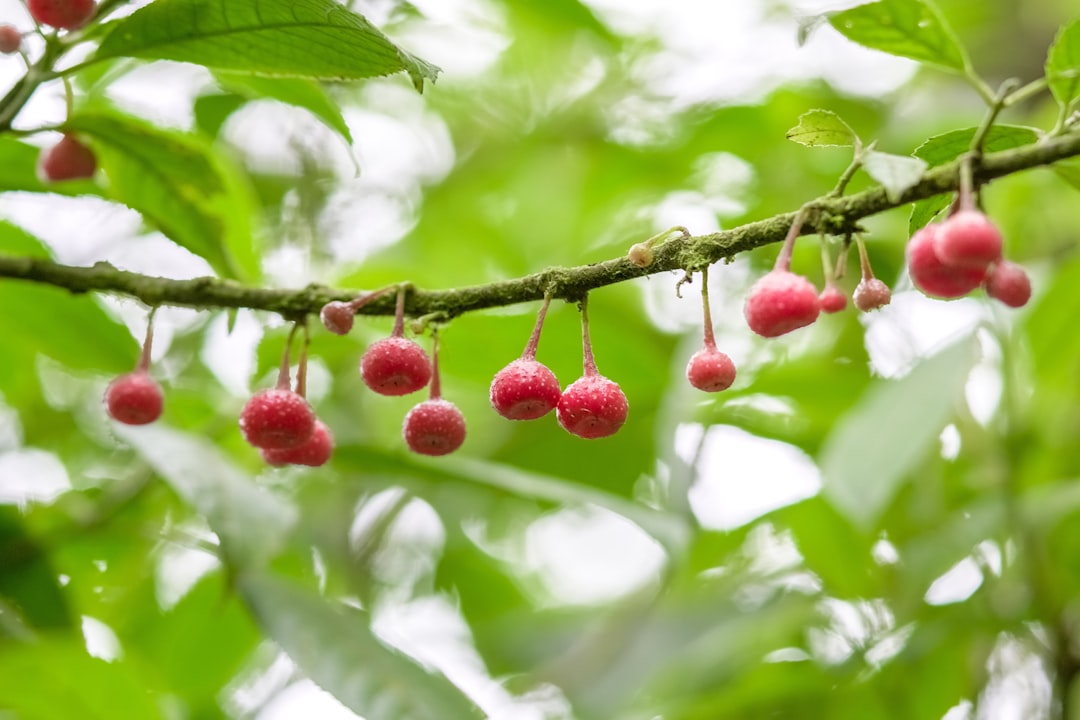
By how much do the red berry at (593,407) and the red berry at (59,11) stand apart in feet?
3.20

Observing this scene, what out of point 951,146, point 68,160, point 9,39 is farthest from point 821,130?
point 68,160

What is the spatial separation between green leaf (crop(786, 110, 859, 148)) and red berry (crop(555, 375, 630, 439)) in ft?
1.30

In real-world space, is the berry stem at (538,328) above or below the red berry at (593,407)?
above

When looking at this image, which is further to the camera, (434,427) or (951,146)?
(434,427)

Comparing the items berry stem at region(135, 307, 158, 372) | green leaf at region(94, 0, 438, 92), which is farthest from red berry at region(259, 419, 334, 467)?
green leaf at region(94, 0, 438, 92)

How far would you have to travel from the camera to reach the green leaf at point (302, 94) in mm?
1929

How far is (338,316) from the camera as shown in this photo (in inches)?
58.6

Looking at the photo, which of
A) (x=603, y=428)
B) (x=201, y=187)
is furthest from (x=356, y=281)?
(x=603, y=428)

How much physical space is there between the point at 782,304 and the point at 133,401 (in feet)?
3.48

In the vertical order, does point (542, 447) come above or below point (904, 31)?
below

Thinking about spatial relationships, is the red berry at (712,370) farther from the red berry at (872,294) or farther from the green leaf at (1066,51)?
the green leaf at (1066,51)

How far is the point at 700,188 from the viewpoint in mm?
3857

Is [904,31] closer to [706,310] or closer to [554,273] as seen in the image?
[706,310]

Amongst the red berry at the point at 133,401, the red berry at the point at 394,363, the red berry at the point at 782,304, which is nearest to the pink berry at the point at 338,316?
the red berry at the point at 394,363
